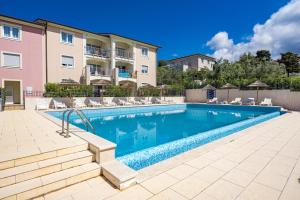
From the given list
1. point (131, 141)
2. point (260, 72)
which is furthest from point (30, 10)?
point (260, 72)

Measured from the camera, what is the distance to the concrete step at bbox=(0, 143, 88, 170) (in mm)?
3108

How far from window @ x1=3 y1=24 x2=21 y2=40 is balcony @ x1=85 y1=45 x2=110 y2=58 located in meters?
6.72

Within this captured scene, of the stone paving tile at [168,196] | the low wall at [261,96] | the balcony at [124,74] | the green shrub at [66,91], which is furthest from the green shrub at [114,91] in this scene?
the stone paving tile at [168,196]

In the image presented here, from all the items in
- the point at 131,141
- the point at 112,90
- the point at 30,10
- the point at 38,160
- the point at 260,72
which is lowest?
the point at 131,141

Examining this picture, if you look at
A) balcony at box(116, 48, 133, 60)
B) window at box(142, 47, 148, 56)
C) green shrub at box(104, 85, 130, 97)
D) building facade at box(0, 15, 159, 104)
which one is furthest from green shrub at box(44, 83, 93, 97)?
window at box(142, 47, 148, 56)

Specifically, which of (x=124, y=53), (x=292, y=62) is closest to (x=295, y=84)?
(x=124, y=53)

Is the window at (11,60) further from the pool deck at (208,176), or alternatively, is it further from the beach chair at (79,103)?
the pool deck at (208,176)

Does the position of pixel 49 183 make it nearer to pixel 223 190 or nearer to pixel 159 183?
pixel 159 183

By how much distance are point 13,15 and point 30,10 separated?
2.15 m

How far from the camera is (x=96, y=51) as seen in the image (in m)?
22.7

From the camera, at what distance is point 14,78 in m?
16.6

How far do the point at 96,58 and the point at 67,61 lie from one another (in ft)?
11.7

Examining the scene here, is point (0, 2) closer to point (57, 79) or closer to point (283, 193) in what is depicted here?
point (57, 79)

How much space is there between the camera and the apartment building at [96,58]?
1877 cm
